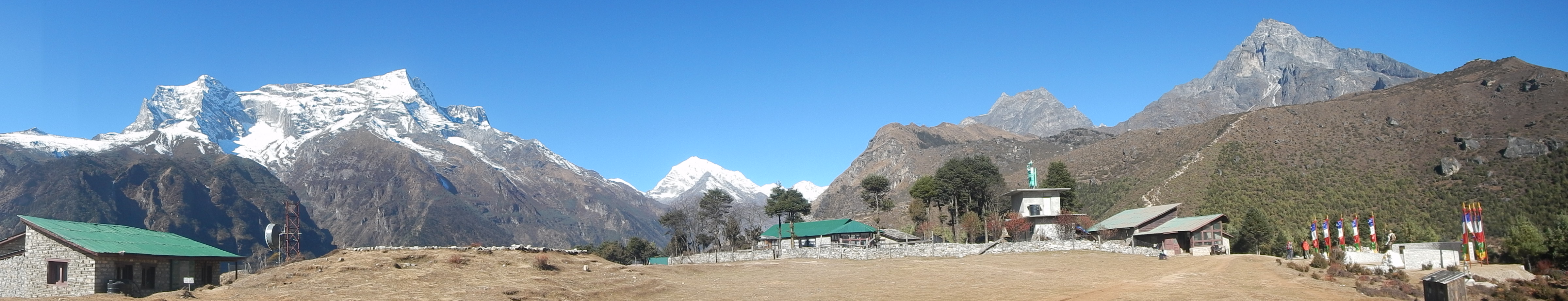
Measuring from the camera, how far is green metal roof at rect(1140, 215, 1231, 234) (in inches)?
2196

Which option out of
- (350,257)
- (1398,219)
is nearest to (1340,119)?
(1398,219)

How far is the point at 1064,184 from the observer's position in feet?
265

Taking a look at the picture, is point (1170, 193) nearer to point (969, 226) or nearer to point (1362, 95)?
point (969, 226)

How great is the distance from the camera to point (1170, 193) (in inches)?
3445

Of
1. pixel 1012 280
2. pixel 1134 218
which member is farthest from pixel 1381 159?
pixel 1012 280

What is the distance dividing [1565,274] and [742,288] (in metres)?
30.0

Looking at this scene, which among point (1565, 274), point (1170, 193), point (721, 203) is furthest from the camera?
point (721, 203)

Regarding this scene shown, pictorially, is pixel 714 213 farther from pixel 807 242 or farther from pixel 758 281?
pixel 758 281

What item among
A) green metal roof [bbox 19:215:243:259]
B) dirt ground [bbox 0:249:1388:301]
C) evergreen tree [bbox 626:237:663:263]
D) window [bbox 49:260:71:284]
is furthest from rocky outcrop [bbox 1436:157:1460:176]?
window [bbox 49:260:71:284]

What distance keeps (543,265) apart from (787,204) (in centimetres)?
5114

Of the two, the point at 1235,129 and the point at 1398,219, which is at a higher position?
the point at 1235,129

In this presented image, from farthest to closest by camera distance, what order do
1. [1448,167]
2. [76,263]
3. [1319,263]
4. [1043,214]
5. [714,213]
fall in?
[714,213] → [1448,167] → [1043,214] → [1319,263] → [76,263]

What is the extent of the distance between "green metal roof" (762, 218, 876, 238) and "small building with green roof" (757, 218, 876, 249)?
3cm

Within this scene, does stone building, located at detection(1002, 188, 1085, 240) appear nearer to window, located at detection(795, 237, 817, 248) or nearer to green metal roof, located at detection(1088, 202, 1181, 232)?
green metal roof, located at detection(1088, 202, 1181, 232)
